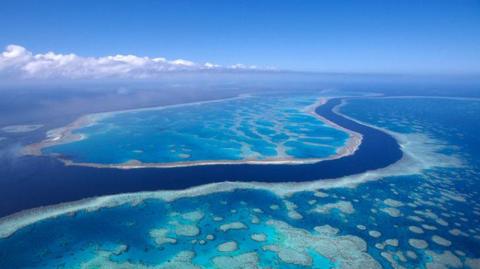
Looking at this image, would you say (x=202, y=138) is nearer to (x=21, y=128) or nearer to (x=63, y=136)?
(x=63, y=136)

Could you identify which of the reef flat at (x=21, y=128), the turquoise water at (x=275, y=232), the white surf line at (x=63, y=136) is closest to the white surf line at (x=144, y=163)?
the white surf line at (x=63, y=136)

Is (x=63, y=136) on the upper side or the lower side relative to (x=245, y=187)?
lower

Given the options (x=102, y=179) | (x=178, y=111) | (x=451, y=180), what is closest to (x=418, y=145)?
(x=451, y=180)

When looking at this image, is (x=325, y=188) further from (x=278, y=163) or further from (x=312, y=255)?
(x=312, y=255)

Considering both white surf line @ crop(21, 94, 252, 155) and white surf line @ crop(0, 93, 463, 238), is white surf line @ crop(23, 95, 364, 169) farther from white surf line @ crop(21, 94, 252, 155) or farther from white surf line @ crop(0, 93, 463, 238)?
white surf line @ crop(0, 93, 463, 238)

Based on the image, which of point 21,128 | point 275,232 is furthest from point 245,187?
point 21,128

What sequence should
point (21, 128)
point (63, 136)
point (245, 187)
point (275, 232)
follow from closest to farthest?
1. point (275, 232)
2. point (245, 187)
3. point (63, 136)
4. point (21, 128)

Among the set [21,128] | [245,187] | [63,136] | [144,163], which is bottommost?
[21,128]

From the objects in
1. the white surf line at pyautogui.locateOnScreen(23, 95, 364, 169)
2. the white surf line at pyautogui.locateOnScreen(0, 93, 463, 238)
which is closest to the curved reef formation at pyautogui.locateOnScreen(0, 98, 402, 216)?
the white surf line at pyautogui.locateOnScreen(23, 95, 364, 169)
